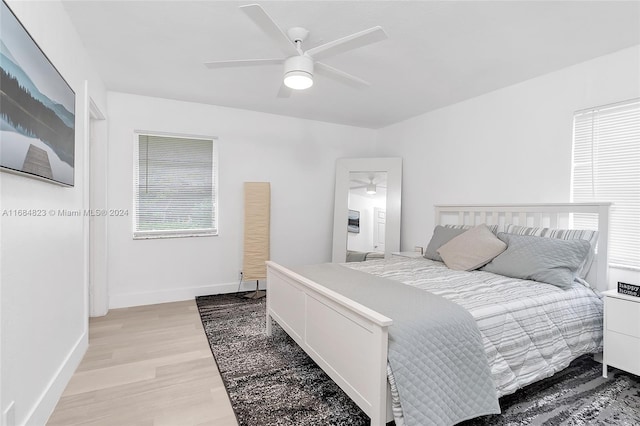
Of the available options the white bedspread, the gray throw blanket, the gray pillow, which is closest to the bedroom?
the gray pillow

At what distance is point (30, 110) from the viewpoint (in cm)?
147

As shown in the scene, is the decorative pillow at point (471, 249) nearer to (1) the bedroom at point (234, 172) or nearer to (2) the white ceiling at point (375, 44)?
→ (1) the bedroom at point (234, 172)

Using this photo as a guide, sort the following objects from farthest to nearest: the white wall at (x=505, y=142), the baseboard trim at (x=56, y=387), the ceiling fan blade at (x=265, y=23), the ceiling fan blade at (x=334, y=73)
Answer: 1. the white wall at (x=505, y=142)
2. the ceiling fan blade at (x=334, y=73)
3. the baseboard trim at (x=56, y=387)
4. the ceiling fan blade at (x=265, y=23)

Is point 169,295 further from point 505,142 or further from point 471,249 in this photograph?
point 505,142

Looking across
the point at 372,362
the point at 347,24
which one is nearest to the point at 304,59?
the point at 347,24

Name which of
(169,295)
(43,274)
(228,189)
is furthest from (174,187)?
(43,274)

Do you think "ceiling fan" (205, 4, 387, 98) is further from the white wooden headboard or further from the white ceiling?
the white wooden headboard

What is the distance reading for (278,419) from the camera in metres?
1.75

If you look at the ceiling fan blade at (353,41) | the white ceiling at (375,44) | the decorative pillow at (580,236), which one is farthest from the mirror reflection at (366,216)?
the ceiling fan blade at (353,41)

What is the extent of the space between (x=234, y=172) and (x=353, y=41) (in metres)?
2.72

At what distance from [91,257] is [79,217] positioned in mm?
1281

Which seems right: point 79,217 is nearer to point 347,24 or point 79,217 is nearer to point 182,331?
point 182,331

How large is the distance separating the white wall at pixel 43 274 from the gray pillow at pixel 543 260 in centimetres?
313

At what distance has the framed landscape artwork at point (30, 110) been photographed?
4.16ft
